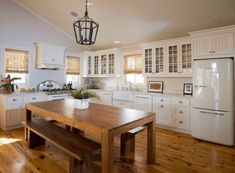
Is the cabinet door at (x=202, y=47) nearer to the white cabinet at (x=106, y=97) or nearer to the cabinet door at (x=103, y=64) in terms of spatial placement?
the white cabinet at (x=106, y=97)

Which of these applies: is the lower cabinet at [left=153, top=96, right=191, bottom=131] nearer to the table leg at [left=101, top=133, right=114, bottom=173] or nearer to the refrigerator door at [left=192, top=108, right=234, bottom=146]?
the refrigerator door at [left=192, top=108, right=234, bottom=146]

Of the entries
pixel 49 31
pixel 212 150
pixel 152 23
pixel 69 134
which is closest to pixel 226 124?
pixel 212 150

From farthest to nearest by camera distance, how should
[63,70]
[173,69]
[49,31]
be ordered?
[63,70], [49,31], [173,69]

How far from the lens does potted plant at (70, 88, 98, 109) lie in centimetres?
256

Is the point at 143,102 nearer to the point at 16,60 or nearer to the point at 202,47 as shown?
the point at 202,47

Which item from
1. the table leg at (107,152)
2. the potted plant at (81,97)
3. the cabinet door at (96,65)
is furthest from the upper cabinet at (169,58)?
the table leg at (107,152)

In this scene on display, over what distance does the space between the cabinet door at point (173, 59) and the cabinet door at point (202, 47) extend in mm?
582

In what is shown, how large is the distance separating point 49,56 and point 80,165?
3.62 m

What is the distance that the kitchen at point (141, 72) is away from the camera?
2.78m

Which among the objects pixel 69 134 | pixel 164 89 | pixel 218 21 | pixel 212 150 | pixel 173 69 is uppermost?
pixel 218 21

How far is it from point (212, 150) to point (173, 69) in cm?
200

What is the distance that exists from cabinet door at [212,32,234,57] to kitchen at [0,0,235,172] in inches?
0.6

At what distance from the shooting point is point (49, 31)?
507 cm

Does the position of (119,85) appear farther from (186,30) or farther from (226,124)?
(226,124)
